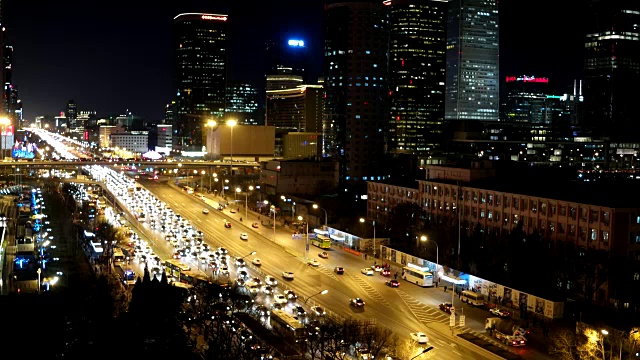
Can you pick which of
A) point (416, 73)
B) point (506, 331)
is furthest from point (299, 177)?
point (506, 331)

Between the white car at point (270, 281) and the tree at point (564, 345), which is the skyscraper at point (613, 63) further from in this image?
the tree at point (564, 345)

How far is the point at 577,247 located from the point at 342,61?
4838 cm

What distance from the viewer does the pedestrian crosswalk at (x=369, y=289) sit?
28.2m

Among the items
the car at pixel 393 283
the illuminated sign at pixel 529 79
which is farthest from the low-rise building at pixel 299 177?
the illuminated sign at pixel 529 79

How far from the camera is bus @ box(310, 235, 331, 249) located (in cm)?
3950

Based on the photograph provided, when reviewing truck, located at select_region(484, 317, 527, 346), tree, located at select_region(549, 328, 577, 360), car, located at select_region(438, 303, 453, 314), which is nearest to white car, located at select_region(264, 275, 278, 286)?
car, located at select_region(438, 303, 453, 314)

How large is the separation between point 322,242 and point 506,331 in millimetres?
16907

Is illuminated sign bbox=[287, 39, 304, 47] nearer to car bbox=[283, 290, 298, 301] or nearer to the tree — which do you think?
car bbox=[283, 290, 298, 301]

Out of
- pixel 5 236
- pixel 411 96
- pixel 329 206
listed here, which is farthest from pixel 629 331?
pixel 411 96

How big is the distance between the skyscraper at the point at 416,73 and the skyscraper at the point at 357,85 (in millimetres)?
18401

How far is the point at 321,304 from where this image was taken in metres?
27.5

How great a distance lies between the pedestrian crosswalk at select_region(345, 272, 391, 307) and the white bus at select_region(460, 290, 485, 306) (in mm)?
2993

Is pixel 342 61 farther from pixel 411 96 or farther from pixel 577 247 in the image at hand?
pixel 577 247

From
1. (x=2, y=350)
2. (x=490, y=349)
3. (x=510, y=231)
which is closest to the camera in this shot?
(x=2, y=350)
